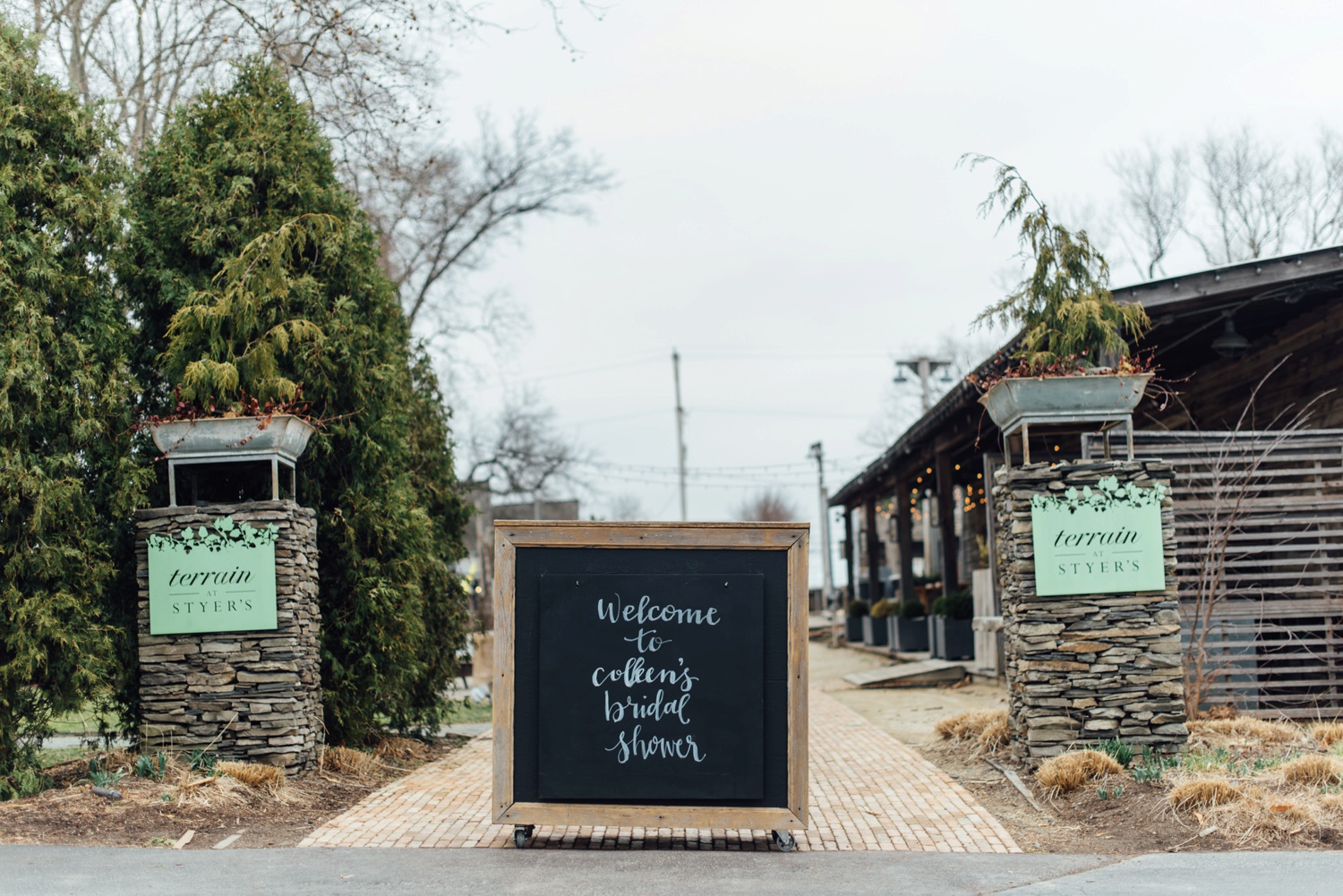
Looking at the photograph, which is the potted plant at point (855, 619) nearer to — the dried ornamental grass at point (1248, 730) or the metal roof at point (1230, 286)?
the metal roof at point (1230, 286)

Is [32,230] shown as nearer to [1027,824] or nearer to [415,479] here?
[415,479]

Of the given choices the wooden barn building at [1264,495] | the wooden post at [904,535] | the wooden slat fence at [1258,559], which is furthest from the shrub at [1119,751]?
the wooden post at [904,535]

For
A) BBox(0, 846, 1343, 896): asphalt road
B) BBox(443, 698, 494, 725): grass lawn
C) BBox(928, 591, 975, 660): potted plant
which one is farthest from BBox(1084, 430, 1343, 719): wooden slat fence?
BBox(928, 591, 975, 660): potted plant

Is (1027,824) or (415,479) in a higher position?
(415,479)

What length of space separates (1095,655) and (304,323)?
5666mm

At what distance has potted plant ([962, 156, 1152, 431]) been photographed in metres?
7.45

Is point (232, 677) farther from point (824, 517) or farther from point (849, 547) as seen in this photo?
point (824, 517)

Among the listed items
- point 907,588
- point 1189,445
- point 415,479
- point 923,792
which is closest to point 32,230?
point 415,479

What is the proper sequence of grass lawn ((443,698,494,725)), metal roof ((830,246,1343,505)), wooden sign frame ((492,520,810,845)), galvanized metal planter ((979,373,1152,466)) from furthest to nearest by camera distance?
grass lawn ((443,698,494,725))
metal roof ((830,246,1343,505))
galvanized metal planter ((979,373,1152,466))
wooden sign frame ((492,520,810,845))

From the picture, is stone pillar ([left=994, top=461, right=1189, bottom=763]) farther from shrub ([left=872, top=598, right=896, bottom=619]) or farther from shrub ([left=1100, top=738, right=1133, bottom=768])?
shrub ([left=872, top=598, right=896, bottom=619])

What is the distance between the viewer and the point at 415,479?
1033 cm

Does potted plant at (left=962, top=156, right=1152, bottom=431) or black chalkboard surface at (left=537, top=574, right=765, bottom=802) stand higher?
potted plant at (left=962, top=156, right=1152, bottom=431)

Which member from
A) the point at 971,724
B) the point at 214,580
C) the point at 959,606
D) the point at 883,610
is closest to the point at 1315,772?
the point at 971,724

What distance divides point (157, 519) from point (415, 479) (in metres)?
3.05
